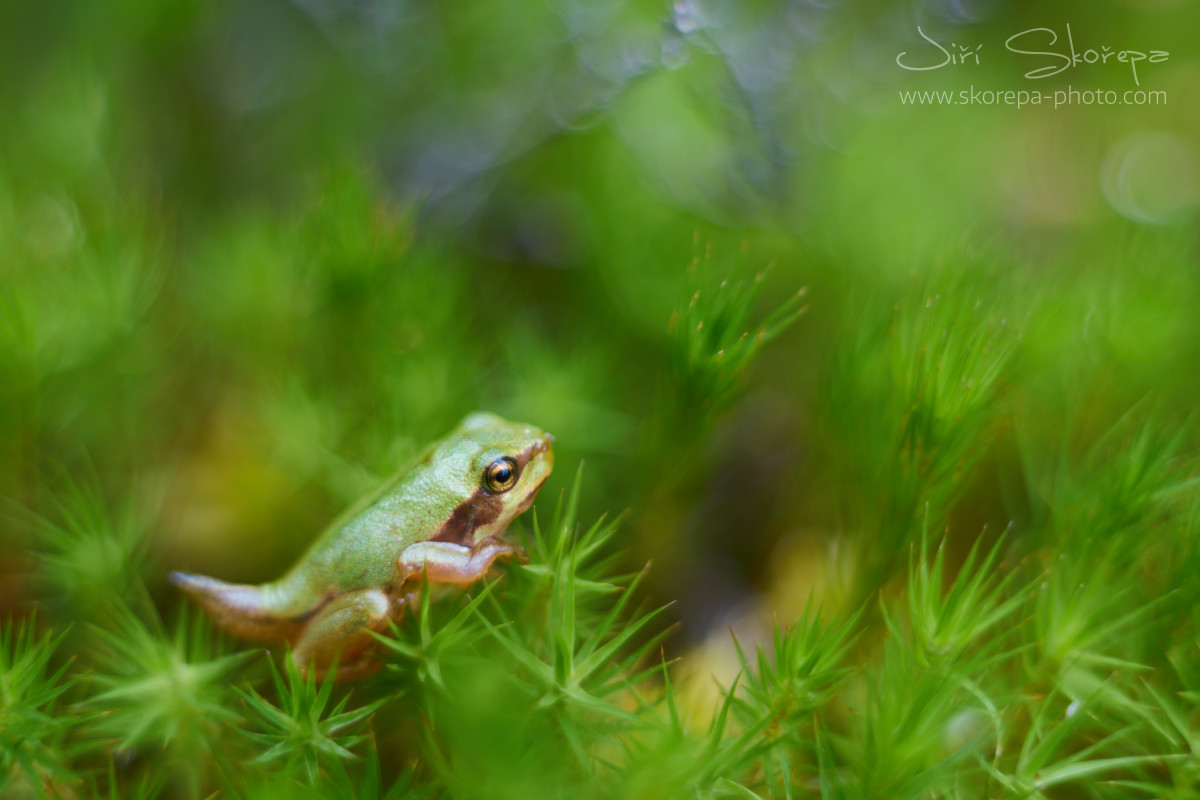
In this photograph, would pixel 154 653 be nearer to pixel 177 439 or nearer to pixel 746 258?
pixel 177 439

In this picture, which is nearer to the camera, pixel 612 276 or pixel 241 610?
pixel 241 610

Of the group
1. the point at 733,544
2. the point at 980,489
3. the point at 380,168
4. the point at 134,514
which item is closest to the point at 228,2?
the point at 380,168

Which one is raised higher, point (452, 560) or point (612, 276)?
point (612, 276)

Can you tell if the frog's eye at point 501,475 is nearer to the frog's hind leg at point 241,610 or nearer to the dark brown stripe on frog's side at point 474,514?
the dark brown stripe on frog's side at point 474,514

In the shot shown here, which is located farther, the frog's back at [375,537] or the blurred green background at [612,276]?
the blurred green background at [612,276]

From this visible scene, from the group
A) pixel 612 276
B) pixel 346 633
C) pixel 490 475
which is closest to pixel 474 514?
pixel 490 475

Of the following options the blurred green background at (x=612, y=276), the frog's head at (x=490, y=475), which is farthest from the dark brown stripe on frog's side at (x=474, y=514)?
the blurred green background at (x=612, y=276)

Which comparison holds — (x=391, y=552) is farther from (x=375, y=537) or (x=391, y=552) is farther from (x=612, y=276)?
(x=612, y=276)
